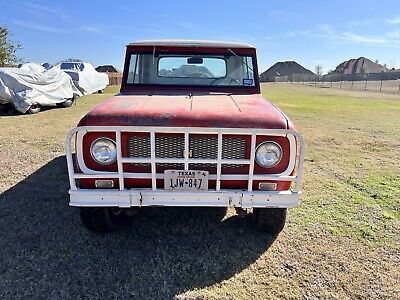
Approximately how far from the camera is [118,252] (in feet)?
10.3

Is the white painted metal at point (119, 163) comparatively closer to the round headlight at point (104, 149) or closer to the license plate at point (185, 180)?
the round headlight at point (104, 149)

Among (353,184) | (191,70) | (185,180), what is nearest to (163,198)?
(185,180)

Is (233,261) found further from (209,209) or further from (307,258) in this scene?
(209,209)

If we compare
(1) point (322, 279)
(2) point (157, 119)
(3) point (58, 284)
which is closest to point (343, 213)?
(1) point (322, 279)

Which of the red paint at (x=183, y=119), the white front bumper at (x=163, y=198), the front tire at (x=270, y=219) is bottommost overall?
the front tire at (x=270, y=219)

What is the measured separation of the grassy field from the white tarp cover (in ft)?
23.5

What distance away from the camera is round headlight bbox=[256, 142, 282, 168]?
283 cm

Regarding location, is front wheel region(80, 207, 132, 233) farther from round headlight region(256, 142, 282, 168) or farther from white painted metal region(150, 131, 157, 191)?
round headlight region(256, 142, 282, 168)

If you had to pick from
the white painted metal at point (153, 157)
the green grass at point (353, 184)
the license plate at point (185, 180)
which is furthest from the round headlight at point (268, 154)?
the green grass at point (353, 184)

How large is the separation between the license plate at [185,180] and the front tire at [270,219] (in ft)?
2.85

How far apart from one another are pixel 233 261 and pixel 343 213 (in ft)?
6.06

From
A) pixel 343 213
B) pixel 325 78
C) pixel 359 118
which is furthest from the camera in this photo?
pixel 325 78

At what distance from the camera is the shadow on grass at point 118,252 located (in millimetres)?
2699

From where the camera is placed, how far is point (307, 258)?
3.15m
